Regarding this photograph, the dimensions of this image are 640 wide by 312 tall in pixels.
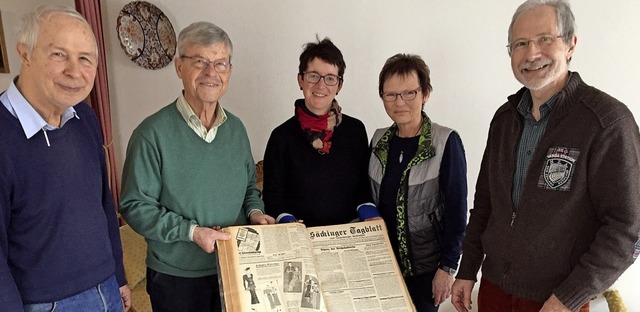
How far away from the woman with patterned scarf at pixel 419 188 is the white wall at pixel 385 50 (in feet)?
2.13

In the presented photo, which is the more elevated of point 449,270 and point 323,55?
point 323,55

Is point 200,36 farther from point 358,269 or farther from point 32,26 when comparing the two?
point 358,269

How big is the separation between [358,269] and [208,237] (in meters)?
0.48

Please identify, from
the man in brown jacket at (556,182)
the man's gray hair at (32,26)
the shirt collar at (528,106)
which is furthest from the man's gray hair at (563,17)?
the man's gray hair at (32,26)

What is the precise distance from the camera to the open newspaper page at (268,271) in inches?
48.5

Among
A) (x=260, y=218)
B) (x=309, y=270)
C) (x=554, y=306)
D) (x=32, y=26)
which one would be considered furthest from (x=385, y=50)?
(x=32, y=26)

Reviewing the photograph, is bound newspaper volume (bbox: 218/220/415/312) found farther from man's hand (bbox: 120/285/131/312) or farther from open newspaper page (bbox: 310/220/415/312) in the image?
man's hand (bbox: 120/285/131/312)

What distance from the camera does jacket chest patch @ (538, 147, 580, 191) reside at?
1118mm

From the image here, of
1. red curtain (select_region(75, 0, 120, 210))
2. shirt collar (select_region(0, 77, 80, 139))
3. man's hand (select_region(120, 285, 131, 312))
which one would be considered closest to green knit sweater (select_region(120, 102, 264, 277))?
man's hand (select_region(120, 285, 131, 312))

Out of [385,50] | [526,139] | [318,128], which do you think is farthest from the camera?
[385,50]

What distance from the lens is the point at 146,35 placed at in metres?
2.40

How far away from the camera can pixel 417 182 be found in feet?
4.94

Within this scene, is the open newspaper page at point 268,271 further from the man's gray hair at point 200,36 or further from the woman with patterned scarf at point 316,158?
the man's gray hair at point 200,36

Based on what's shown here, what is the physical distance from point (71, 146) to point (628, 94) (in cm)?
227
